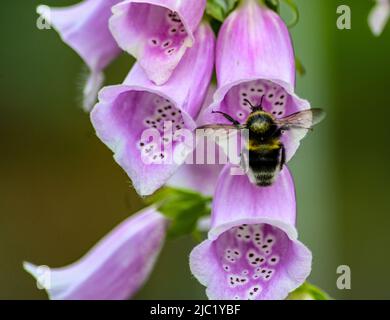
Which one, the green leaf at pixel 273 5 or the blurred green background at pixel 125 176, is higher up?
the green leaf at pixel 273 5

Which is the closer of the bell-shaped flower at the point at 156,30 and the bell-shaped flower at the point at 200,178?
the bell-shaped flower at the point at 156,30

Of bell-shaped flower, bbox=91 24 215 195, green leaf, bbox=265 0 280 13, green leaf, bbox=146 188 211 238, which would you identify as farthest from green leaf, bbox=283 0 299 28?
green leaf, bbox=146 188 211 238

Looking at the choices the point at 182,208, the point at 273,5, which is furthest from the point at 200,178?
the point at 273,5

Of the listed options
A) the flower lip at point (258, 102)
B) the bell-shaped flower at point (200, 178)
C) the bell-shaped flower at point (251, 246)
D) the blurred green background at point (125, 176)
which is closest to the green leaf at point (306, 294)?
the bell-shaped flower at point (251, 246)

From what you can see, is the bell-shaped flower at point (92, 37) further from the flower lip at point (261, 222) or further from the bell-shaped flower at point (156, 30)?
the flower lip at point (261, 222)

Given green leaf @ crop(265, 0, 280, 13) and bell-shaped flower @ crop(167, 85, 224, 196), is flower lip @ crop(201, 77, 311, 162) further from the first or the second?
bell-shaped flower @ crop(167, 85, 224, 196)
